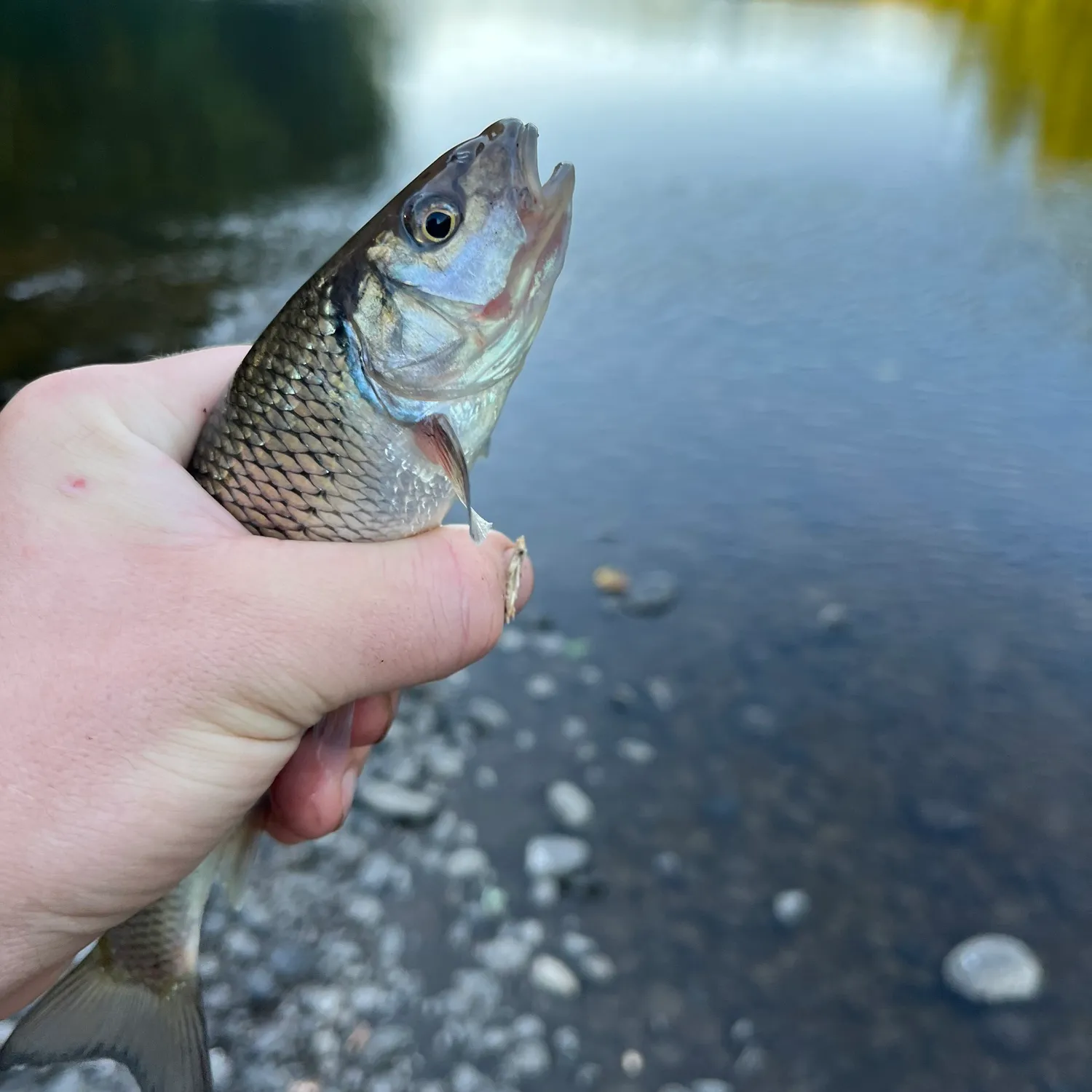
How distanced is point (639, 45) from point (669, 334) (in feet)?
31.4

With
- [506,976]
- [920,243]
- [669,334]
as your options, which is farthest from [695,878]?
[920,243]

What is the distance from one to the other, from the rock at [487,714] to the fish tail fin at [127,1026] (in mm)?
1331

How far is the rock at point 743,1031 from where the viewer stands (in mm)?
2289

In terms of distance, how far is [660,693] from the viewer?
3213mm

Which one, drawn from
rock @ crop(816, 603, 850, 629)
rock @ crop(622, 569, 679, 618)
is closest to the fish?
rock @ crop(622, 569, 679, 618)

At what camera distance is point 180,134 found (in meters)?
9.52

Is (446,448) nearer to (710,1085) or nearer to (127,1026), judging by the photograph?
(127,1026)

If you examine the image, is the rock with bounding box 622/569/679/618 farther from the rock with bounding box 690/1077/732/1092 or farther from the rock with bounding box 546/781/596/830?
the rock with bounding box 690/1077/732/1092

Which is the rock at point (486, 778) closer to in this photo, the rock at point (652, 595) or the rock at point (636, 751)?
the rock at point (636, 751)

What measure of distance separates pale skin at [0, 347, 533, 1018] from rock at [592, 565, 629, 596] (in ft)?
6.58

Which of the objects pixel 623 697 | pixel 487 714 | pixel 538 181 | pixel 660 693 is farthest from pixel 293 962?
pixel 538 181

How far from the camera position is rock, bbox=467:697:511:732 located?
3123 mm

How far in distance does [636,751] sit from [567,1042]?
3.16ft

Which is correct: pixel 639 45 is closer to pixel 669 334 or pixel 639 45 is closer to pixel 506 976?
pixel 669 334
